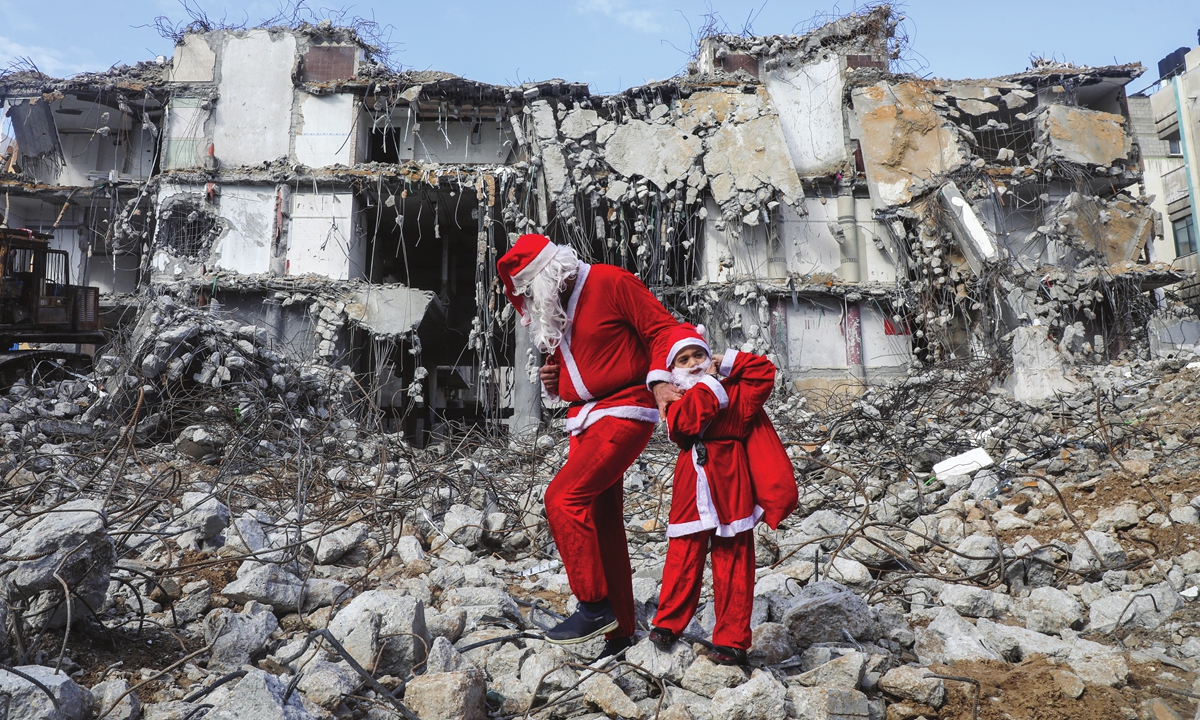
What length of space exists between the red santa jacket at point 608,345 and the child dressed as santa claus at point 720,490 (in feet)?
0.69

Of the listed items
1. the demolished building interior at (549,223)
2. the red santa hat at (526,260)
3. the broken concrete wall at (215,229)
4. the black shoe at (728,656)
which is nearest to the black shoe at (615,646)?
the black shoe at (728,656)

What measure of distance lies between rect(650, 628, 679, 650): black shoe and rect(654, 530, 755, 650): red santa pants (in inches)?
0.7

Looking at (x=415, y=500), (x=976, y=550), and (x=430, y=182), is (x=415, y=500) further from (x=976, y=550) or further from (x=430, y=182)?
(x=430, y=182)

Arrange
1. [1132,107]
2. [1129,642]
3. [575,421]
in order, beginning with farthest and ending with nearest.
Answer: [1132,107] → [1129,642] → [575,421]

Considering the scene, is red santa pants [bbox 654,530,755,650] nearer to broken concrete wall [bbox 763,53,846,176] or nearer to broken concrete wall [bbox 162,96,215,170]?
broken concrete wall [bbox 763,53,846,176]

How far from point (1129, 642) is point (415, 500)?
4.43m

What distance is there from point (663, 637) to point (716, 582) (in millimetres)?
276

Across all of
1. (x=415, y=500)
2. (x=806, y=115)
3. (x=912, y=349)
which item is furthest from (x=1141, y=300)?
(x=415, y=500)

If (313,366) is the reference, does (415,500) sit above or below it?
below

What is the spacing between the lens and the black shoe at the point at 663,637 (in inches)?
110

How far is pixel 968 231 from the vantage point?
12.9m

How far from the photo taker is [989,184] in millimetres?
14156

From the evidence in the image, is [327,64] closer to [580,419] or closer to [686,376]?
[580,419]

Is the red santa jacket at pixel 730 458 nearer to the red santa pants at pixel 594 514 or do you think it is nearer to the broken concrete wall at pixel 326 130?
the red santa pants at pixel 594 514
